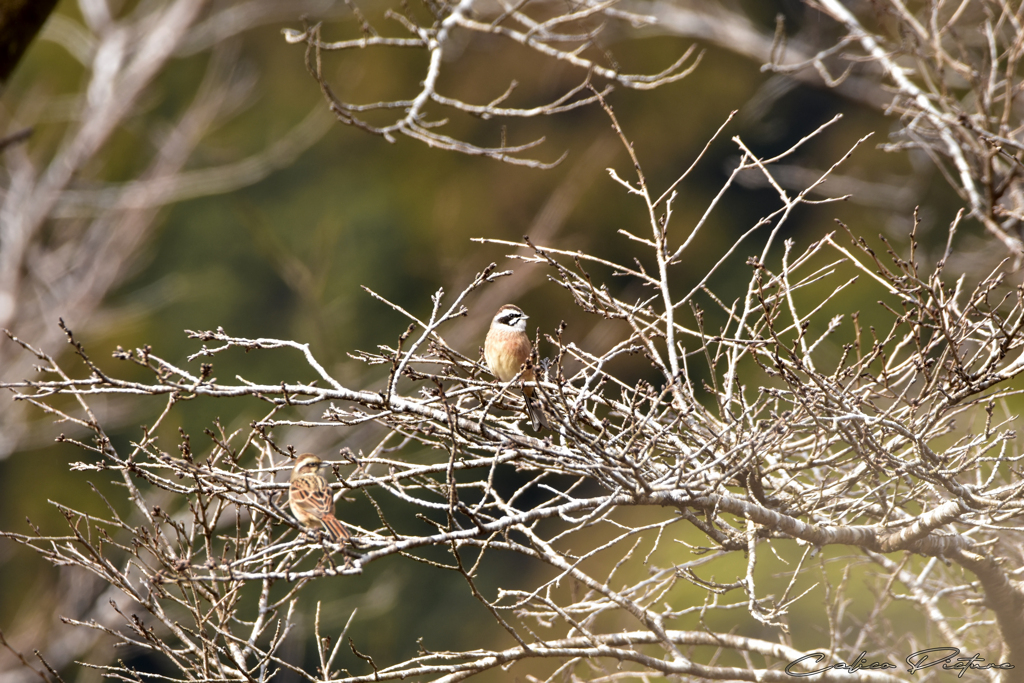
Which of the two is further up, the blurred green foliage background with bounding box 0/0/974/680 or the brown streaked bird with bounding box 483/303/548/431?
the brown streaked bird with bounding box 483/303/548/431

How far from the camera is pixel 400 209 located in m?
14.6

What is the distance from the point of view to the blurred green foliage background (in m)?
12.5

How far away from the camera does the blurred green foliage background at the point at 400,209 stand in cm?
1246

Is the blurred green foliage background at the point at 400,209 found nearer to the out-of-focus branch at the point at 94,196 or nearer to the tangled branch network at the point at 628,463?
the out-of-focus branch at the point at 94,196

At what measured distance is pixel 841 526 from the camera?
10.2 ft

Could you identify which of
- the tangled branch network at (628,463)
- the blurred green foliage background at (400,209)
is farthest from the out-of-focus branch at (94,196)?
the tangled branch network at (628,463)

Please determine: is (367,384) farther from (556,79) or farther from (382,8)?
(382,8)

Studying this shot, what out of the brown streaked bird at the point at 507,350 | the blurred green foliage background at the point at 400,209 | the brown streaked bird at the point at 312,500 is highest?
the brown streaked bird at the point at 312,500

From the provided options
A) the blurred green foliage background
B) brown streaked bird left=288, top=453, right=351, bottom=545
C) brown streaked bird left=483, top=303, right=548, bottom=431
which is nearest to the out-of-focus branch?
the blurred green foliage background

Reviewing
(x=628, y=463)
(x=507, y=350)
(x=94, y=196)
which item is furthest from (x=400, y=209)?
(x=628, y=463)

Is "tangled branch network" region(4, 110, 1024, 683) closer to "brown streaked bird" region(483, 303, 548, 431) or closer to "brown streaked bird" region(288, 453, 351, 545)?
"brown streaked bird" region(288, 453, 351, 545)

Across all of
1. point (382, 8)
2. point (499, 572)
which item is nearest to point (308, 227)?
point (382, 8)

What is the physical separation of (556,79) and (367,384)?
6.64m

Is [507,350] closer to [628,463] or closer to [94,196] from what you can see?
[628,463]
